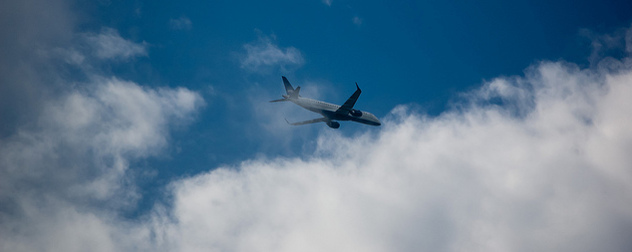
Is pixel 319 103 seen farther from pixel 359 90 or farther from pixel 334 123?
pixel 359 90

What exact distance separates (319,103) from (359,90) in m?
11.7

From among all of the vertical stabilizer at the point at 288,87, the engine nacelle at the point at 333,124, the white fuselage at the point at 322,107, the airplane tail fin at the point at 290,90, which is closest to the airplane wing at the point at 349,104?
the white fuselage at the point at 322,107

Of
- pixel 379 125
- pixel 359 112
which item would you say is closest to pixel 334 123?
pixel 359 112

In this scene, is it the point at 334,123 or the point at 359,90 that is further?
the point at 334,123

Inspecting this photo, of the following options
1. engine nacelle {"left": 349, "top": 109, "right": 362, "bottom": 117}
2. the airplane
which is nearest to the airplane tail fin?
the airplane

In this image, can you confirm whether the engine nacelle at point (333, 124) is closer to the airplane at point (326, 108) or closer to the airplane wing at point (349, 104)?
the airplane at point (326, 108)

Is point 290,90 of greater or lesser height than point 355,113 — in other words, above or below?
above

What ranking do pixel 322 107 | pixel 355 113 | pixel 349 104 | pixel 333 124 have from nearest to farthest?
pixel 349 104, pixel 322 107, pixel 355 113, pixel 333 124

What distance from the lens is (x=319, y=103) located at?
254 ft

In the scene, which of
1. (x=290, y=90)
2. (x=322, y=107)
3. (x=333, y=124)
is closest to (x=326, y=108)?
(x=322, y=107)

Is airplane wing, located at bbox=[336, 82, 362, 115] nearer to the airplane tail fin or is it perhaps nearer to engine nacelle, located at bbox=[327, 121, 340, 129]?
engine nacelle, located at bbox=[327, 121, 340, 129]

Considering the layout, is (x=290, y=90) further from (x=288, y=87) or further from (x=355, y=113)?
(x=355, y=113)

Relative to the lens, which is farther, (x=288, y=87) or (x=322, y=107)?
(x=288, y=87)

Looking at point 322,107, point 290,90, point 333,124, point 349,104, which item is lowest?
point 349,104
